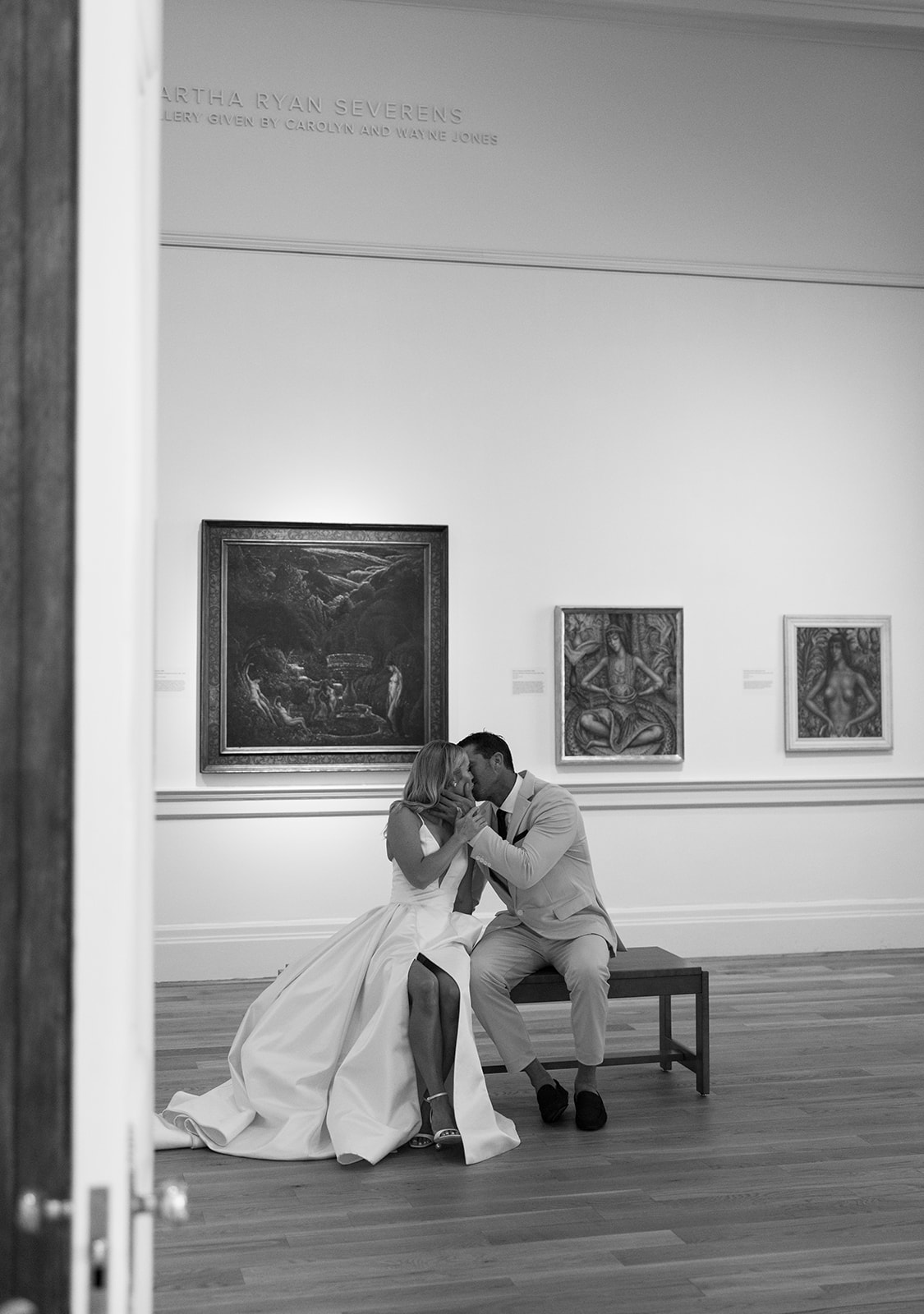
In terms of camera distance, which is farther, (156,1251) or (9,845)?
(156,1251)

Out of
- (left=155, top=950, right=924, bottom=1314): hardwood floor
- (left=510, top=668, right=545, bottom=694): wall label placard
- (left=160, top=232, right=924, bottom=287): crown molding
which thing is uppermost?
(left=160, top=232, right=924, bottom=287): crown molding

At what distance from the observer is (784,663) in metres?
11.1

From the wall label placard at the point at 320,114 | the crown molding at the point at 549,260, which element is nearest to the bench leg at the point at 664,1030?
the crown molding at the point at 549,260

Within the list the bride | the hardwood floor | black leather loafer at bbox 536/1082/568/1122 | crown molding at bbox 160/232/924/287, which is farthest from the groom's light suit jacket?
crown molding at bbox 160/232/924/287

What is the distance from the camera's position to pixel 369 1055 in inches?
237

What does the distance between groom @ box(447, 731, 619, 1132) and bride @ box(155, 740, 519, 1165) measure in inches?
9.7

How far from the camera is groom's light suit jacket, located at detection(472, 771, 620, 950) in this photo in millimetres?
6582

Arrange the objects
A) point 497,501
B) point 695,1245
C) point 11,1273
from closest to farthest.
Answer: point 11,1273 → point 695,1245 → point 497,501

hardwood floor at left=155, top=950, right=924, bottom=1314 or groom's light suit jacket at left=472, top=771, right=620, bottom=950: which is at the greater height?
groom's light suit jacket at left=472, top=771, right=620, bottom=950

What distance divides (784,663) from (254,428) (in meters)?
4.90

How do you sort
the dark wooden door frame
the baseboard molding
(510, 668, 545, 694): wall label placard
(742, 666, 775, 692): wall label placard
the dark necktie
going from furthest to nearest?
(742, 666, 775, 692): wall label placard, (510, 668, 545, 694): wall label placard, the baseboard molding, the dark necktie, the dark wooden door frame

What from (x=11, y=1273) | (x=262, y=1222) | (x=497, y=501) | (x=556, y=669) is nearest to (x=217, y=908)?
(x=556, y=669)

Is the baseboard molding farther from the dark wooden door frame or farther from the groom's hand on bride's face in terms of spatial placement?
the dark wooden door frame

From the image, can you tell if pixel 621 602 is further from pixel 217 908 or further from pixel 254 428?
pixel 217 908
